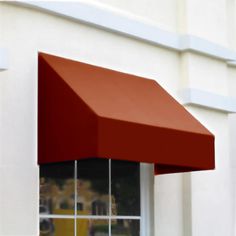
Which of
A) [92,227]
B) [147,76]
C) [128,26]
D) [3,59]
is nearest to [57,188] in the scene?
[92,227]

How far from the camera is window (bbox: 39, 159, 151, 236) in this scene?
266 inches

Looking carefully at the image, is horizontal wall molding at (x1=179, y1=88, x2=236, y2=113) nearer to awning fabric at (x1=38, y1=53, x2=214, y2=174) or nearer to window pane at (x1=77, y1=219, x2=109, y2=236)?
awning fabric at (x1=38, y1=53, x2=214, y2=174)

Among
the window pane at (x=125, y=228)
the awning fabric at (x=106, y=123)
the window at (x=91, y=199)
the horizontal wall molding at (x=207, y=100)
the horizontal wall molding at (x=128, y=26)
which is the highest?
the horizontal wall molding at (x=128, y=26)

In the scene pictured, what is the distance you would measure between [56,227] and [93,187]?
0.62 meters

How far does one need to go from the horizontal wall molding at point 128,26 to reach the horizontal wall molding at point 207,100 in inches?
18.3

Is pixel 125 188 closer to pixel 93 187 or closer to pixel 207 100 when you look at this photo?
pixel 93 187

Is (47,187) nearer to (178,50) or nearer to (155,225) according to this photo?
(155,225)

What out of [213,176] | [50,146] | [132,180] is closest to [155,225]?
[132,180]

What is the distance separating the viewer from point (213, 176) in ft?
27.2

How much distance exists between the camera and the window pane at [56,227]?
667cm

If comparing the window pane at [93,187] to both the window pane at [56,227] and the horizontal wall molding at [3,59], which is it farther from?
the horizontal wall molding at [3,59]

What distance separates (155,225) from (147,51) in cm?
183

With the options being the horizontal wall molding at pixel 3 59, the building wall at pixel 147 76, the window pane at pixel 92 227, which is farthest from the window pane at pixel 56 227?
the horizontal wall molding at pixel 3 59

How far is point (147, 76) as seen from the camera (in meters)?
7.72
